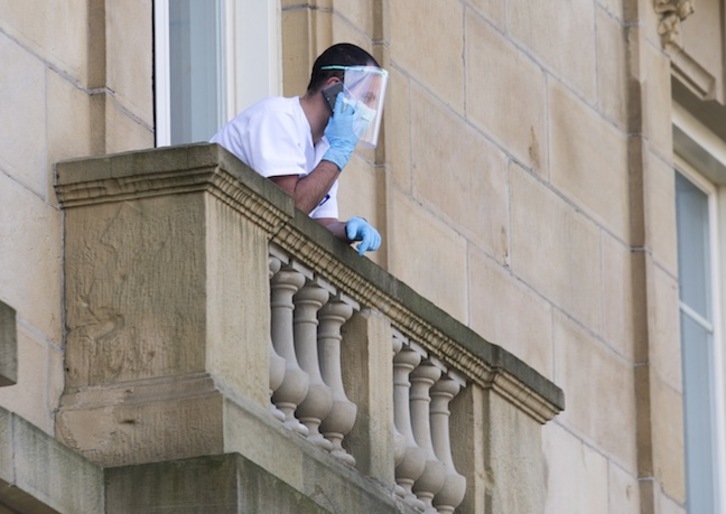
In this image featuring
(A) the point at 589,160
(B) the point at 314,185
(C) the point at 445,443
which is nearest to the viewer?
(B) the point at 314,185

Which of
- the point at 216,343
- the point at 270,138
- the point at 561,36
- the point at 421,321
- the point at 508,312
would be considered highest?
the point at 561,36

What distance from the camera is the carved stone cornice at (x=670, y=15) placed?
643 inches

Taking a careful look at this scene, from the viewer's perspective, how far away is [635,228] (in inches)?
622

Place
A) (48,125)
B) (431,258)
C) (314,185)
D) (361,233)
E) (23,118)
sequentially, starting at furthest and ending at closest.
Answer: (431,258) → (361,233) → (314,185) → (48,125) → (23,118)

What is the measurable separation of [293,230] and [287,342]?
400mm

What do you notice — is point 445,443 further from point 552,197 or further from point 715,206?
point 715,206

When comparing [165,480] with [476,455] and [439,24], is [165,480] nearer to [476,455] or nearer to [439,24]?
[476,455]

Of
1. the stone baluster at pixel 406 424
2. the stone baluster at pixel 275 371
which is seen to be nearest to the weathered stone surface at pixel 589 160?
the stone baluster at pixel 406 424

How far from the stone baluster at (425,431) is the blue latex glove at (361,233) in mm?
879

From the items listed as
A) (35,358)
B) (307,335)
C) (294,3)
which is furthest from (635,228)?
(35,358)

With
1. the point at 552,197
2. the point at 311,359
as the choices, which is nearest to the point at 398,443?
the point at 311,359

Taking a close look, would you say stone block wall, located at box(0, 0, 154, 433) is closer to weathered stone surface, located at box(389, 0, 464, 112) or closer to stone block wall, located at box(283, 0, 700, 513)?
stone block wall, located at box(283, 0, 700, 513)

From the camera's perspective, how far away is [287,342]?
10.8m

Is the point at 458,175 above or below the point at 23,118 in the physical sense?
above
